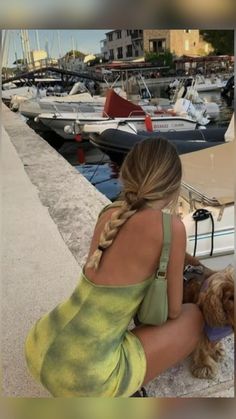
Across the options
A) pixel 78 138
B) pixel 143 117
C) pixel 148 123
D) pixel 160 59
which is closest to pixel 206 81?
pixel 160 59

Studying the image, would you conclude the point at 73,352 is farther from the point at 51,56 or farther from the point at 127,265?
the point at 51,56

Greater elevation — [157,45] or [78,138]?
[157,45]

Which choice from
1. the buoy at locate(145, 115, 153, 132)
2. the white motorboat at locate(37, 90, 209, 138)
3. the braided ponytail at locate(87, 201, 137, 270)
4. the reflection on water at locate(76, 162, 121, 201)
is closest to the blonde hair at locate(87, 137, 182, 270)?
the braided ponytail at locate(87, 201, 137, 270)

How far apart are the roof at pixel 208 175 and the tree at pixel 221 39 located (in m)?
1.01

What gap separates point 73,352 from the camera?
129 centimetres

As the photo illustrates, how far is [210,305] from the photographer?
1.38m

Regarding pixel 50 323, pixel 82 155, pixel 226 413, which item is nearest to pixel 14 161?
pixel 82 155

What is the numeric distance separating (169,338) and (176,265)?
0.26 metres

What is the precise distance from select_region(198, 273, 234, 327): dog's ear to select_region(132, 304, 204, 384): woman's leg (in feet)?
0.15

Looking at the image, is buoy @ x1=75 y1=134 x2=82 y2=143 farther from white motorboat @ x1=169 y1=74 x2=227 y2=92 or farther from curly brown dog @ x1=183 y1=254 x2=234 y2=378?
curly brown dog @ x1=183 y1=254 x2=234 y2=378

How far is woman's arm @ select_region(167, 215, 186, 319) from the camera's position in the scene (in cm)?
124

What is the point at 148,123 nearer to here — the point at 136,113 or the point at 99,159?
the point at 136,113

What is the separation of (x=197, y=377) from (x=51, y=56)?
45.8 inches

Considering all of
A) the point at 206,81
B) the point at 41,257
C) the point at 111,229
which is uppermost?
the point at 206,81
